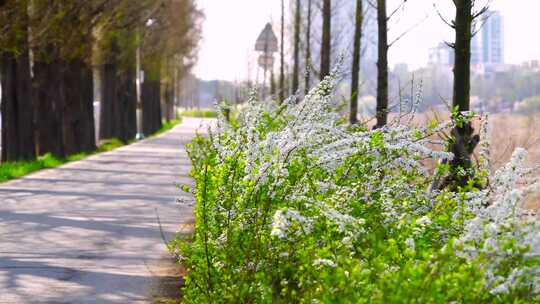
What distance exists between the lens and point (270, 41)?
4038cm

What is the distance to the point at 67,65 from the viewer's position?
30.7 meters

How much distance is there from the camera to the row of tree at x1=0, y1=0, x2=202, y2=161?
25234 millimetres

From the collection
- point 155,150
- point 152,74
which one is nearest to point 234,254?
point 155,150

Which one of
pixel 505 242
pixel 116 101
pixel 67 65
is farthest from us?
pixel 116 101

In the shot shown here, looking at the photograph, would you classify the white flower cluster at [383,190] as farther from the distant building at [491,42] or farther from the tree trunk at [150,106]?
the tree trunk at [150,106]

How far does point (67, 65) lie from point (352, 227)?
25562 millimetres

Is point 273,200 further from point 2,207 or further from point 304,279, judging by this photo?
point 2,207

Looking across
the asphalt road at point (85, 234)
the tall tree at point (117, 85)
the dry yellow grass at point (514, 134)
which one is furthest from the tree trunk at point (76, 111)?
the dry yellow grass at point (514, 134)

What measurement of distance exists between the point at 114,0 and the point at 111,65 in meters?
10.2

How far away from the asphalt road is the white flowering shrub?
5.56ft

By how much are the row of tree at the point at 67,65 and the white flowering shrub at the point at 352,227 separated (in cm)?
1520

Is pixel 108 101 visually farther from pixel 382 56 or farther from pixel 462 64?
pixel 462 64

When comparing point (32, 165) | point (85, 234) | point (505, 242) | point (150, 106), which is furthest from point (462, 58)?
point (150, 106)

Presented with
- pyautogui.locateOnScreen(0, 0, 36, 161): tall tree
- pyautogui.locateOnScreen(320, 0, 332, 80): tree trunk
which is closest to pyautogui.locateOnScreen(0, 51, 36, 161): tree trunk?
pyautogui.locateOnScreen(0, 0, 36, 161): tall tree
